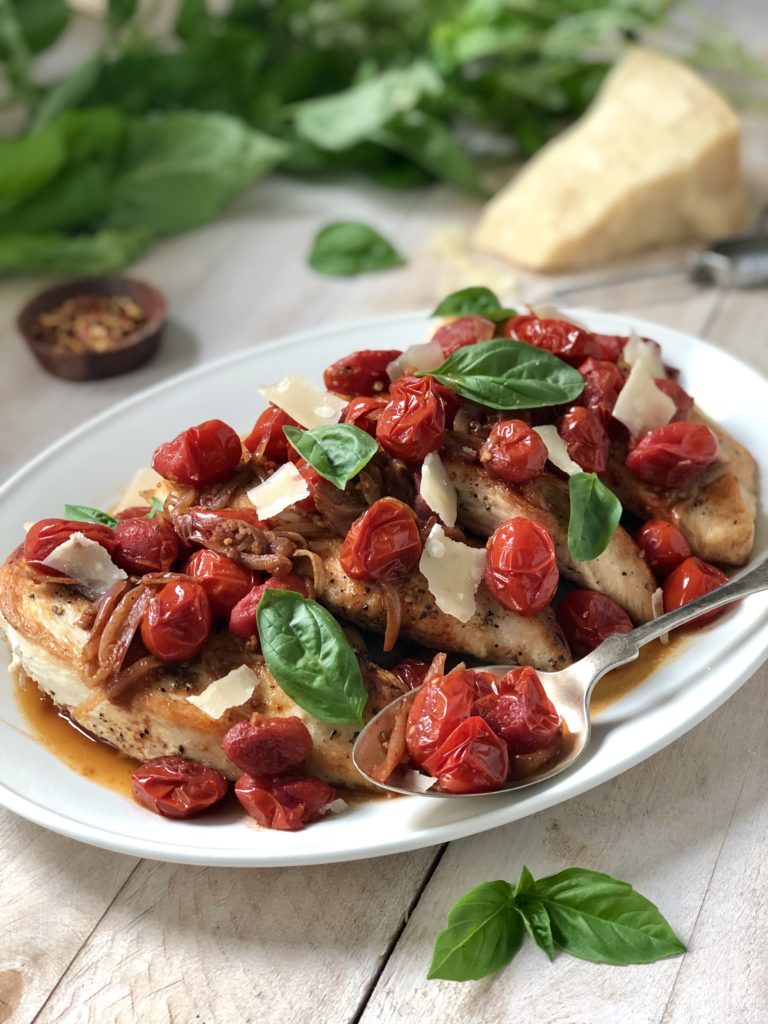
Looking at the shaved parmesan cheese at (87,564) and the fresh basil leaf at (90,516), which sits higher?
the shaved parmesan cheese at (87,564)

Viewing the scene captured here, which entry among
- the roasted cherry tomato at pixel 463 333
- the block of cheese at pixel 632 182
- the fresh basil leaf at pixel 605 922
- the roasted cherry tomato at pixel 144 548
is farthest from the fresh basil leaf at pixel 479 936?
the block of cheese at pixel 632 182

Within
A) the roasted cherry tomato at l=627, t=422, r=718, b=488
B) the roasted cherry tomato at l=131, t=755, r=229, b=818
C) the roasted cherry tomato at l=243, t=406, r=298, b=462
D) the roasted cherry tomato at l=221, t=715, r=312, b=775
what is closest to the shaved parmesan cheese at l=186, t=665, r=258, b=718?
the roasted cherry tomato at l=221, t=715, r=312, b=775

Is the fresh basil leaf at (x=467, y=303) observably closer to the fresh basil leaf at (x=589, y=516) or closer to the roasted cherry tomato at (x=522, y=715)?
the fresh basil leaf at (x=589, y=516)

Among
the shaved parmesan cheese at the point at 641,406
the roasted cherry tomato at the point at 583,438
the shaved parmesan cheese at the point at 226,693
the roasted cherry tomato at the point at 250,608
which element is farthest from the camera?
the shaved parmesan cheese at the point at 641,406

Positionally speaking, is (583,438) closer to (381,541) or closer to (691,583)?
(691,583)

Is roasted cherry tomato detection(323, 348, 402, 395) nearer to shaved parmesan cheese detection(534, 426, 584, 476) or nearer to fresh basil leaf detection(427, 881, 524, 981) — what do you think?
shaved parmesan cheese detection(534, 426, 584, 476)

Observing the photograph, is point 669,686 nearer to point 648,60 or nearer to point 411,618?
point 411,618
